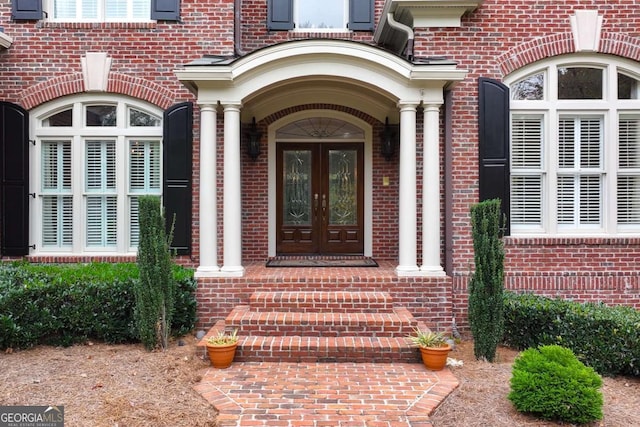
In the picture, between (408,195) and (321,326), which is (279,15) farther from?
(321,326)

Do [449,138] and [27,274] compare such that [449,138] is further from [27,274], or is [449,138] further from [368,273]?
[27,274]

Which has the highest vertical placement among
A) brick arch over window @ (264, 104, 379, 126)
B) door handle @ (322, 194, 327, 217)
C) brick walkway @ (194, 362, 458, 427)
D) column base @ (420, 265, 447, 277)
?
brick arch over window @ (264, 104, 379, 126)

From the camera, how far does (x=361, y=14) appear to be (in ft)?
24.4

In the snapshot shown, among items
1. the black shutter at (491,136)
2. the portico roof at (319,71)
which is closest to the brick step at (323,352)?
the black shutter at (491,136)

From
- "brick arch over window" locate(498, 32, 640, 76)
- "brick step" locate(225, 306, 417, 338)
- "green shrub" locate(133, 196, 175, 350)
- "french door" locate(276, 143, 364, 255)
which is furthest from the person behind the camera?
"french door" locate(276, 143, 364, 255)

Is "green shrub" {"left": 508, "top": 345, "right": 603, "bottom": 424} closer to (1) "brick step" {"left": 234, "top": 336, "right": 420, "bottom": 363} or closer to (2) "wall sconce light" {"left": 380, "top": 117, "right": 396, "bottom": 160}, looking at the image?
(1) "brick step" {"left": 234, "top": 336, "right": 420, "bottom": 363}

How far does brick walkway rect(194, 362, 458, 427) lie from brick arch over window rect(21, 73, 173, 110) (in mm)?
4406

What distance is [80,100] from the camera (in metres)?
6.84

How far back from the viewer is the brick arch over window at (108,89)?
22.1 ft

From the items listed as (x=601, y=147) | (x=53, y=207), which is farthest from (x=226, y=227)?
(x=601, y=147)

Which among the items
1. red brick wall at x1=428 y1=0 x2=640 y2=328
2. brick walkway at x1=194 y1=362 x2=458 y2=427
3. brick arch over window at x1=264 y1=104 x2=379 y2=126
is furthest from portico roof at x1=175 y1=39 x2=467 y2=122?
brick walkway at x1=194 y1=362 x2=458 y2=427

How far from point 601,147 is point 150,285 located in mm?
6682

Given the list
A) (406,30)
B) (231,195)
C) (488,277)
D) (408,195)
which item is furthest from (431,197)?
(231,195)

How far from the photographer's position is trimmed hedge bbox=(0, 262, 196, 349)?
4.99 metres
